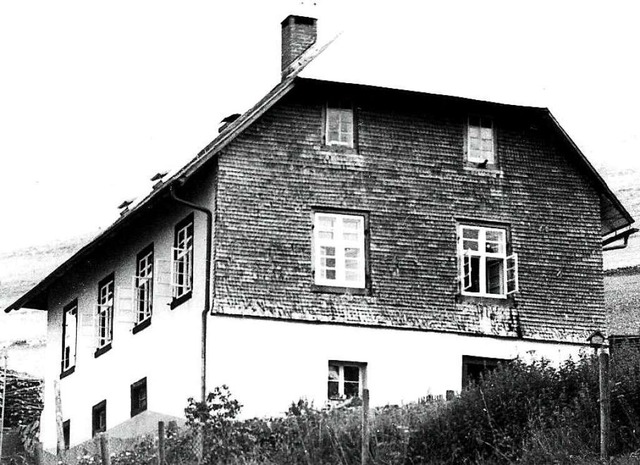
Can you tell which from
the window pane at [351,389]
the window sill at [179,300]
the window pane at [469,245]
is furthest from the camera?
the window pane at [469,245]

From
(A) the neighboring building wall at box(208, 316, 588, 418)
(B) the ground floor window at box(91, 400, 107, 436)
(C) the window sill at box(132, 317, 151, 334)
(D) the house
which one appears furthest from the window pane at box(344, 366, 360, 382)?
(B) the ground floor window at box(91, 400, 107, 436)

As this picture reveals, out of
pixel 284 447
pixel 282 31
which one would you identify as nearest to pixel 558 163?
pixel 282 31

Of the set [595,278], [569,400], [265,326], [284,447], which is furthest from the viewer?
[595,278]

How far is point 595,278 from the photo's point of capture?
133 ft

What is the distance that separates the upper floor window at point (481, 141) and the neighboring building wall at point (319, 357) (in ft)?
15.0

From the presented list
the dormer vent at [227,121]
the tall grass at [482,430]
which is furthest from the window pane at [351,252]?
the tall grass at [482,430]

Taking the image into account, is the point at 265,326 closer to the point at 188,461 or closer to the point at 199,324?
the point at 199,324

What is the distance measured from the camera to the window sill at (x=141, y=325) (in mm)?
40516

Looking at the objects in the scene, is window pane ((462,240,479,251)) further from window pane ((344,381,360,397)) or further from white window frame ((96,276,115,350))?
white window frame ((96,276,115,350))

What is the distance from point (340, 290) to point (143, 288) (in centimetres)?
642

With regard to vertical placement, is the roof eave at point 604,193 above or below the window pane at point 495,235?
above

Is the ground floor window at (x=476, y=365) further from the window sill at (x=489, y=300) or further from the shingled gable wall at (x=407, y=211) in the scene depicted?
the window sill at (x=489, y=300)

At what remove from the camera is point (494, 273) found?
3981 centimetres

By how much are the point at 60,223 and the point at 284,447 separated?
10906 cm
